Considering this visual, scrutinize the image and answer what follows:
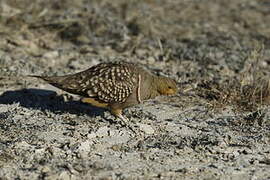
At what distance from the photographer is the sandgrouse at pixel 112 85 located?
5.16 metres

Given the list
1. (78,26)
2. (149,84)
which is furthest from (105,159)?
(78,26)

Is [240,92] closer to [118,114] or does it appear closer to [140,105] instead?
[140,105]

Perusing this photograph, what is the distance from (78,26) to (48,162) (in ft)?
13.7

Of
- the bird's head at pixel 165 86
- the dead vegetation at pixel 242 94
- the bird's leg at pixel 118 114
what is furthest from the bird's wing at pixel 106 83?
the dead vegetation at pixel 242 94

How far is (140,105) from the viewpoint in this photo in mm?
5867

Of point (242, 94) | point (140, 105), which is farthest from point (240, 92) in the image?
point (140, 105)

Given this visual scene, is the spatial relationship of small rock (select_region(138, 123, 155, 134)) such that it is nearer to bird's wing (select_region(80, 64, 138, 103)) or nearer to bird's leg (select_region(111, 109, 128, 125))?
bird's leg (select_region(111, 109, 128, 125))

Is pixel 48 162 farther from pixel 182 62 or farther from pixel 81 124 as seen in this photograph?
pixel 182 62

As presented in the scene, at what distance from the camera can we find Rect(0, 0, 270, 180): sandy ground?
4434 mm

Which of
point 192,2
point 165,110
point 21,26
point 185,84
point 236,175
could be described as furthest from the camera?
point 192,2

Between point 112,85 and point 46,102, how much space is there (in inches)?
43.2

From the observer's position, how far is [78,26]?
322 inches

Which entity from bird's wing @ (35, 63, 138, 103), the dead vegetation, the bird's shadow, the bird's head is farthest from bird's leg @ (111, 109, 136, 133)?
the dead vegetation

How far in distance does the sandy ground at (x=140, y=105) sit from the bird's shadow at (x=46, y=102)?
0.01 m
